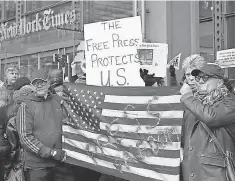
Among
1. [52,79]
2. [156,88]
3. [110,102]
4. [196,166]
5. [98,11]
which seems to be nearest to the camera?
[196,166]

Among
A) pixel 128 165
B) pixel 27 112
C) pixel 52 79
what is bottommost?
pixel 128 165

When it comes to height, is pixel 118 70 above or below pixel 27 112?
above

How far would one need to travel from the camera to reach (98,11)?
9758 millimetres

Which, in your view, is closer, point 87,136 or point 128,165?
point 128,165

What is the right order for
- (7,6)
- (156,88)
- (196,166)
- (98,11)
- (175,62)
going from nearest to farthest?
(196,166) → (156,88) → (175,62) → (98,11) → (7,6)

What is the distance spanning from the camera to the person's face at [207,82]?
341 cm

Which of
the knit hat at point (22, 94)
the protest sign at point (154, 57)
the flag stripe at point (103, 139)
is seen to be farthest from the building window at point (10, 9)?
the protest sign at point (154, 57)

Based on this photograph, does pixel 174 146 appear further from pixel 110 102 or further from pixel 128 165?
pixel 110 102

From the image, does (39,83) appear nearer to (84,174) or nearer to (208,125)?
Answer: (84,174)

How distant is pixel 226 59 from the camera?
16.7 feet

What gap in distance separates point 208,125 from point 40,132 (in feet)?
6.53

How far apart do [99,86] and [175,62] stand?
1144 millimetres

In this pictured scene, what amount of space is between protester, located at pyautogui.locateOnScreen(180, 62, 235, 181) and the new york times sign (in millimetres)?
6963

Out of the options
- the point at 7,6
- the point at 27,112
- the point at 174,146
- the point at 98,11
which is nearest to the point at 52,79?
the point at 27,112
